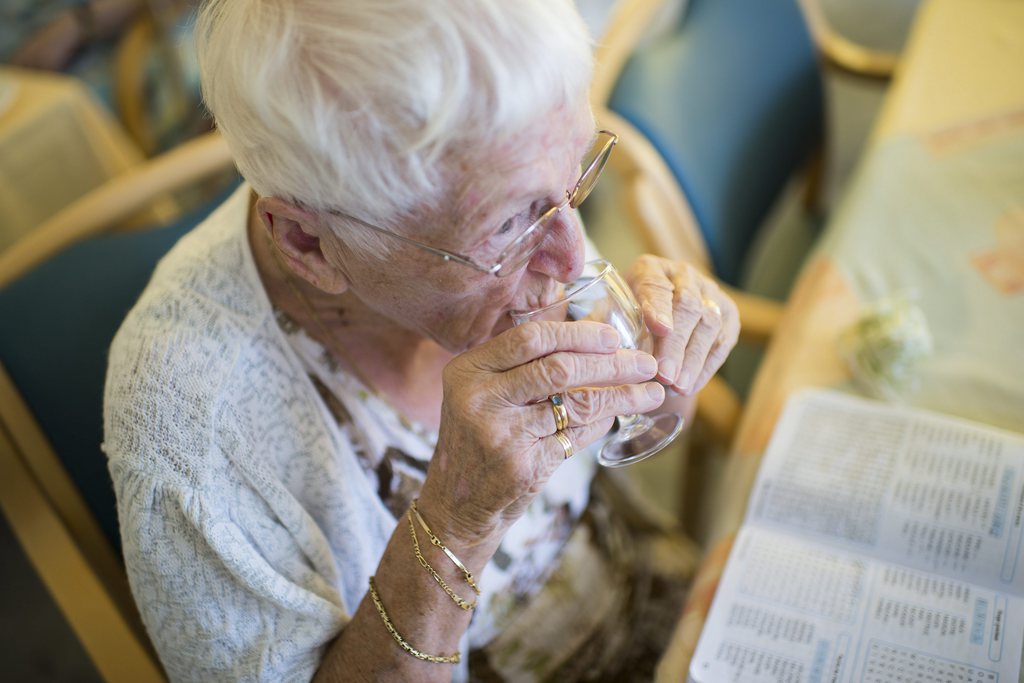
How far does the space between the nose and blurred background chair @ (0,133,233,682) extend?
606 mm

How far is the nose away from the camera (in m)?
0.91

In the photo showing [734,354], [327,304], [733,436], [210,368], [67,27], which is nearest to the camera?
[210,368]

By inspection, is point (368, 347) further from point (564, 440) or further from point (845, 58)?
point (845, 58)

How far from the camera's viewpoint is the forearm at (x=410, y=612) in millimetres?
937

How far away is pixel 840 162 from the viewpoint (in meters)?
2.79

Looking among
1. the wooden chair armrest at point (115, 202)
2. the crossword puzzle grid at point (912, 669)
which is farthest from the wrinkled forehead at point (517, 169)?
the wooden chair armrest at point (115, 202)

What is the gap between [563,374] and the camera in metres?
0.83

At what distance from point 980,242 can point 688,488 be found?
70 centimetres

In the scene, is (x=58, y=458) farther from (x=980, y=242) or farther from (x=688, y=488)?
(x=980, y=242)

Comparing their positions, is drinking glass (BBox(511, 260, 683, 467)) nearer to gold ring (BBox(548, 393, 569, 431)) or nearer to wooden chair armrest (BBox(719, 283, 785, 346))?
gold ring (BBox(548, 393, 569, 431))

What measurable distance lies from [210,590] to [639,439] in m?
0.53

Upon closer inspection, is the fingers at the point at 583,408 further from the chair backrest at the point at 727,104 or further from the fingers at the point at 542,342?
the chair backrest at the point at 727,104

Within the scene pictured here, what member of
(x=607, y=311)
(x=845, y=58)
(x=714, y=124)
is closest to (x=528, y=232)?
(x=607, y=311)

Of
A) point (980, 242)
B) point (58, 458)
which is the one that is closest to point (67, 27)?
point (58, 458)
